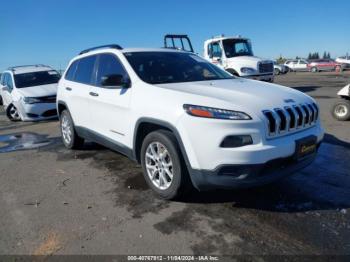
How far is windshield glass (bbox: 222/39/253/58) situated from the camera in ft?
53.3

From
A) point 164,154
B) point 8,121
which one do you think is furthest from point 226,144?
point 8,121

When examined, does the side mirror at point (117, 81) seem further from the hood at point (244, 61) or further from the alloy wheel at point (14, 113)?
the hood at point (244, 61)

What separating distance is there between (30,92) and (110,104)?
679cm

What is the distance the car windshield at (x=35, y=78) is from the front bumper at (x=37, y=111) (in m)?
1.00

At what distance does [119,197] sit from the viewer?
14.1 feet

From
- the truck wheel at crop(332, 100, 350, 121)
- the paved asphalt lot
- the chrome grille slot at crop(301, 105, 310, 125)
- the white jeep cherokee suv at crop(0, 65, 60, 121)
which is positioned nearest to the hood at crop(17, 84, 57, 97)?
the white jeep cherokee suv at crop(0, 65, 60, 121)

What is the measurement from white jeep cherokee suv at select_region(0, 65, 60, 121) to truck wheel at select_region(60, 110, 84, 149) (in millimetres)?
4035

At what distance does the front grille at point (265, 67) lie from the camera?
16.0 meters

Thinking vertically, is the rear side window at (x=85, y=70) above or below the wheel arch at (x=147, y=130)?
above

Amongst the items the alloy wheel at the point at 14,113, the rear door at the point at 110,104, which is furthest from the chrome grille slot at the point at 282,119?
the alloy wheel at the point at 14,113

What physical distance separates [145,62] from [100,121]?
45.2 inches

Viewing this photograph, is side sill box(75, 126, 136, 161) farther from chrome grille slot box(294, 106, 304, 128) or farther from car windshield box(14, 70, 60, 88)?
car windshield box(14, 70, 60, 88)

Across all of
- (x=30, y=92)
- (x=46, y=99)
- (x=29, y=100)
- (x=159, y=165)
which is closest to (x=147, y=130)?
(x=159, y=165)

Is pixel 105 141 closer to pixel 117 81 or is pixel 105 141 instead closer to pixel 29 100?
pixel 117 81
